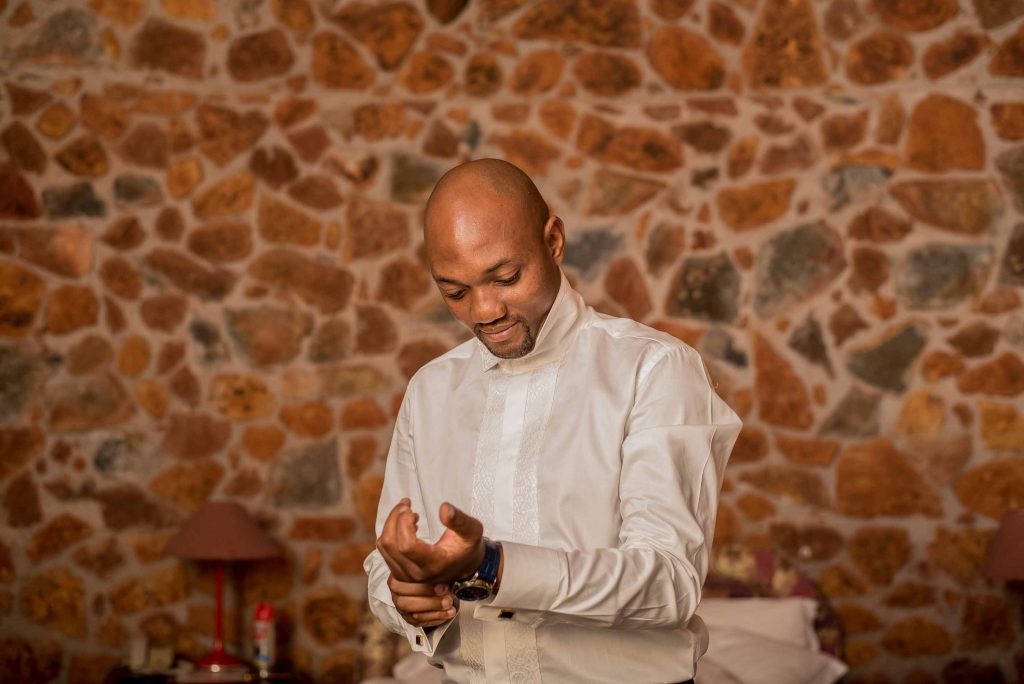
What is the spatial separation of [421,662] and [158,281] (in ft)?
5.53

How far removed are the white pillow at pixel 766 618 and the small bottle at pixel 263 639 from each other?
4.68ft

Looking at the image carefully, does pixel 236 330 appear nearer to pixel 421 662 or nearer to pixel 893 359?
pixel 421 662

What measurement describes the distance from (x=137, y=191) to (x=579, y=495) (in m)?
3.24

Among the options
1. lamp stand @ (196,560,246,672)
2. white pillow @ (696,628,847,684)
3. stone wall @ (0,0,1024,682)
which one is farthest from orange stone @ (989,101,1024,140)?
lamp stand @ (196,560,246,672)

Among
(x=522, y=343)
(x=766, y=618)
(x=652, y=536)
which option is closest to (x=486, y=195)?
(x=522, y=343)

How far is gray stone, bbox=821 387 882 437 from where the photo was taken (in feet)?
13.4

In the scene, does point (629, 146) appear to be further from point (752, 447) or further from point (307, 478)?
point (307, 478)

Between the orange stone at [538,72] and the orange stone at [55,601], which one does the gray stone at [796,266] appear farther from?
the orange stone at [55,601]

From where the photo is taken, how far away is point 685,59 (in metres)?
4.26

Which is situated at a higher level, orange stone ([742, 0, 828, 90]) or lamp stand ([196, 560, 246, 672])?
orange stone ([742, 0, 828, 90])

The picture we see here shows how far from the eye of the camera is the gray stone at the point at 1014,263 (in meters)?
4.03

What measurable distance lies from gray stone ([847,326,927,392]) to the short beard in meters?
2.78

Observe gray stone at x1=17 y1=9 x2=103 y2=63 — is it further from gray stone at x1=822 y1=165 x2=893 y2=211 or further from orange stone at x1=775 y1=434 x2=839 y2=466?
orange stone at x1=775 y1=434 x2=839 y2=466

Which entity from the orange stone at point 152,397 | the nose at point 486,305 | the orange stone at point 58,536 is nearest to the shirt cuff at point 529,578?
the nose at point 486,305
